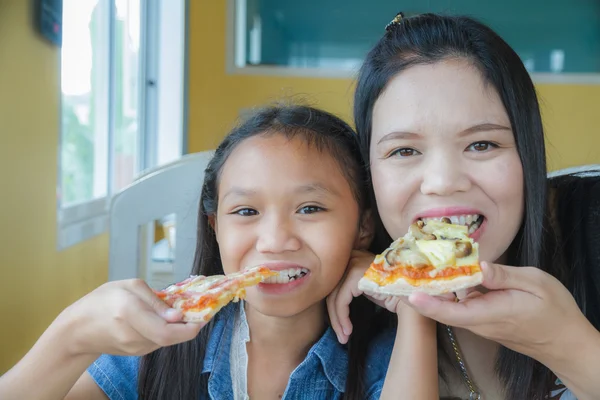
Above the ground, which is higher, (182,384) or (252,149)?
(252,149)

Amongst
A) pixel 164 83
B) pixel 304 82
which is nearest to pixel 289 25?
pixel 304 82

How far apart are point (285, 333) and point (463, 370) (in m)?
0.43

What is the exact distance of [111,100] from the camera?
368 cm

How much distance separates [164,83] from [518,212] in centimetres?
386

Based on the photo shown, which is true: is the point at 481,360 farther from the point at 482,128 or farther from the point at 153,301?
the point at 153,301

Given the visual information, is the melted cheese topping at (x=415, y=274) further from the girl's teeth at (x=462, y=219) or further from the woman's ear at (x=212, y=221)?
the woman's ear at (x=212, y=221)

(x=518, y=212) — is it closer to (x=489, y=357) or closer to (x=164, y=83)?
(x=489, y=357)

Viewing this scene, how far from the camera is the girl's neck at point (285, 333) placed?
136 centimetres

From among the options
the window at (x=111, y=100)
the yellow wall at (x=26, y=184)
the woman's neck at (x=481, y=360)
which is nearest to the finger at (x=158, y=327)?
the woman's neck at (x=481, y=360)

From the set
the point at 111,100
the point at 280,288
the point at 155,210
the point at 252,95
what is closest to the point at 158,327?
the point at 280,288

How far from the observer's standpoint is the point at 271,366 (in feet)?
4.47

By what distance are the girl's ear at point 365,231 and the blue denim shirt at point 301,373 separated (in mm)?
231

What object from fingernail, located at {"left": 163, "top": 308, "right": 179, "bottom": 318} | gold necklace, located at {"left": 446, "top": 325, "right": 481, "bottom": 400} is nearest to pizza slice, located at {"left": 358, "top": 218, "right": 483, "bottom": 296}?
fingernail, located at {"left": 163, "top": 308, "right": 179, "bottom": 318}

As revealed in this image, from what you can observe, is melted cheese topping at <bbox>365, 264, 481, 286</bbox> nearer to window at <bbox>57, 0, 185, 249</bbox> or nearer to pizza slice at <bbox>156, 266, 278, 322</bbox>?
pizza slice at <bbox>156, 266, 278, 322</bbox>
